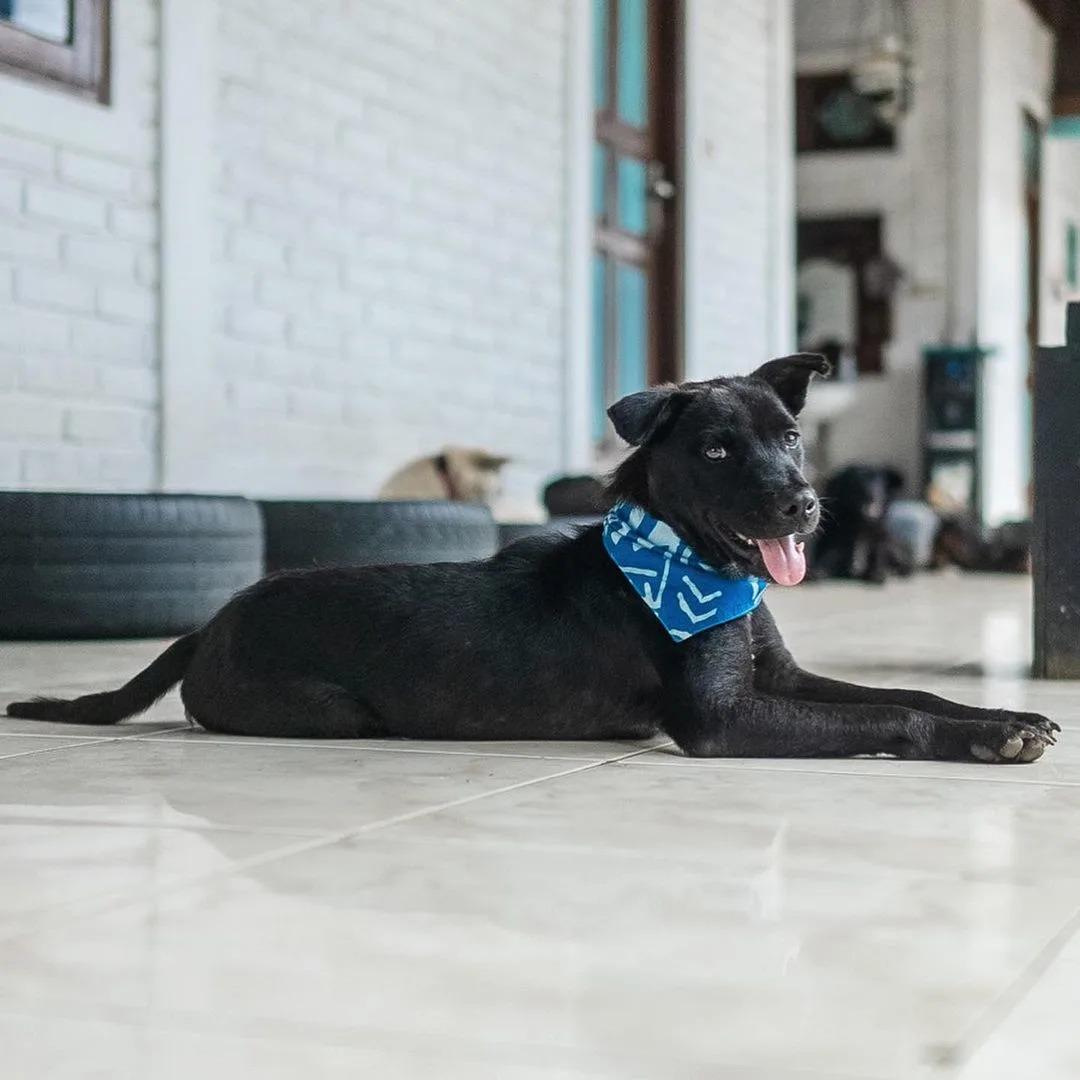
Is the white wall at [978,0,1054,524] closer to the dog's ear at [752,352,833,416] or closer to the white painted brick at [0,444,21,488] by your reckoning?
the white painted brick at [0,444,21,488]

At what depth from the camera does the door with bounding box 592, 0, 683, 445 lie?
8.53 meters

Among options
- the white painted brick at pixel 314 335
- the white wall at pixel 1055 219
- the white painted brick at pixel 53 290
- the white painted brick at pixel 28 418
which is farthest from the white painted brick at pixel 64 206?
the white wall at pixel 1055 219

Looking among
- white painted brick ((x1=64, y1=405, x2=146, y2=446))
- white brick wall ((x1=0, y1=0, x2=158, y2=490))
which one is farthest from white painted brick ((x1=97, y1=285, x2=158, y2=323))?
white painted brick ((x1=64, y1=405, x2=146, y2=446))

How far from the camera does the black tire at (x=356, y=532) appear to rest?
4930mm

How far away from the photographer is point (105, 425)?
5.06m

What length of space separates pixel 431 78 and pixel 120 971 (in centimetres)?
592

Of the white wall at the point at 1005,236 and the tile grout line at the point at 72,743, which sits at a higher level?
the white wall at the point at 1005,236

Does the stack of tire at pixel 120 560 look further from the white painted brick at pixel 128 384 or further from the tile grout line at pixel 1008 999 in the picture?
the tile grout line at pixel 1008 999

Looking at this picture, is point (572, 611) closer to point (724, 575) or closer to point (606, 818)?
point (724, 575)

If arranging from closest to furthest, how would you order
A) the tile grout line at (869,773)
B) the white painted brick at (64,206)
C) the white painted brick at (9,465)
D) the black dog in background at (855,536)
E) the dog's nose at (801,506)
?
1. the tile grout line at (869,773)
2. the dog's nose at (801,506)
3. the white painted brick at (9,465)
4. the white painted brick at (64,206)
5. the black dog in background at (855,536)

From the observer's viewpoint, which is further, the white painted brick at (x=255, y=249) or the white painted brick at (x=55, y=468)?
the white painted brick at (x=255, y=249)

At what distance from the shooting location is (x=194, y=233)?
5.40m

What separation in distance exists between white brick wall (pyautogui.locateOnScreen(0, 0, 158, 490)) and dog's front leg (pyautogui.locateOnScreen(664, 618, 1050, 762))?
117 inches

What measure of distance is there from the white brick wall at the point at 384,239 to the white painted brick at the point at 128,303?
12.6 inches
